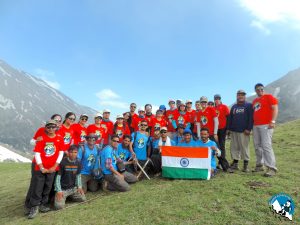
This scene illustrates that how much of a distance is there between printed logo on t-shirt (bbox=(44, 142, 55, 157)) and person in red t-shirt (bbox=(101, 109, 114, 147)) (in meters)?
3.58

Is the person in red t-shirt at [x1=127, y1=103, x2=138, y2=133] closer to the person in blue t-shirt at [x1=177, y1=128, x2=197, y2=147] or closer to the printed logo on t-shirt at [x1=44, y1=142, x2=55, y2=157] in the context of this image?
the person in blue t-shirt at [x1=177, y1=128, x2=197, y2=147]

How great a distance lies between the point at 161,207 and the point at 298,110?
19698 cm

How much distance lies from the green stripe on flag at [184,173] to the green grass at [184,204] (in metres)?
0.37

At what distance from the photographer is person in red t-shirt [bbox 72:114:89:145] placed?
13246mm

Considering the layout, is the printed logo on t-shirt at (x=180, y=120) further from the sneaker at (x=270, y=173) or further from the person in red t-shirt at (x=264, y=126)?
the sneaker at (x=270, y=173)

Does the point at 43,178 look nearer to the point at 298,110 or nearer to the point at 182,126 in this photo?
the point at 182,126

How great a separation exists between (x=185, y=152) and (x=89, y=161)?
176 inches

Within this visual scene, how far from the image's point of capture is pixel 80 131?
13430 millimetres

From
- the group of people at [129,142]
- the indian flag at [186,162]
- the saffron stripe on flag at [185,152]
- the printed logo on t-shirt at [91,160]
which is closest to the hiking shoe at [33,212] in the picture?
the group of people at [129,142]

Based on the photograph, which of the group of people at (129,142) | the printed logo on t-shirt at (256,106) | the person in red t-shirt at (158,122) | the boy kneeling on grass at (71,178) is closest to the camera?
the group of people at (129,142)

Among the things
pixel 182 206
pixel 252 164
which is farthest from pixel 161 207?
pixel 252 164

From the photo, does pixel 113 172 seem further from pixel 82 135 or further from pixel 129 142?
pixel 82 135

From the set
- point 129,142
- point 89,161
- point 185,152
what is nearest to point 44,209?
point 89,161

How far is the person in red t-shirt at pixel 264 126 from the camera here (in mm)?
12094
